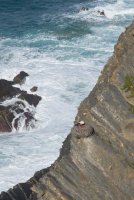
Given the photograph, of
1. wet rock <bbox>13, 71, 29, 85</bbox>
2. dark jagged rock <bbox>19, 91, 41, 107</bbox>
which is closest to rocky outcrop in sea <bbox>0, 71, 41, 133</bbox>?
dark jagged rock <bbox>19, 91, 41, 107</bbox>

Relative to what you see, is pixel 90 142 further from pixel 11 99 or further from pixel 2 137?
pixel 11 99

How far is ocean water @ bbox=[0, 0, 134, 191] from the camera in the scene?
4153 cm

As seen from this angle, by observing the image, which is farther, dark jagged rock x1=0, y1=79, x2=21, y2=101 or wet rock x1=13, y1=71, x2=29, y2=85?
wet rock x1=13, y1=71, x2=29, y2=85

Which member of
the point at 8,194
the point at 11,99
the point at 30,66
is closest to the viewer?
the point at 8,194

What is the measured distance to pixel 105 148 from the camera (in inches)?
990

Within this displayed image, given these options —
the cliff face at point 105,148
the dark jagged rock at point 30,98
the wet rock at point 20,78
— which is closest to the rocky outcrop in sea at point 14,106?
the dark jagged rock at point 30,98

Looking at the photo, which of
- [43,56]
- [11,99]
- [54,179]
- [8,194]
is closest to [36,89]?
[11,99]

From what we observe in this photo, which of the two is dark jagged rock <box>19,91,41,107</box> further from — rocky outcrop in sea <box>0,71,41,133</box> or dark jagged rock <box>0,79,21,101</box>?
dark jagged rock <box>0,79,21,101</box>

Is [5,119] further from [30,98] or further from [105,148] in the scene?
[105,148]

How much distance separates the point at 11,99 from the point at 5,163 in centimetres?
958

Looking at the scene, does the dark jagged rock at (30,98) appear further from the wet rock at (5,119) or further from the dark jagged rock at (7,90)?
the wet rock at (5,119)

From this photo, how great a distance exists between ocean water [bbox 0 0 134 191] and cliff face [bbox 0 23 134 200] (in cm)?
1199

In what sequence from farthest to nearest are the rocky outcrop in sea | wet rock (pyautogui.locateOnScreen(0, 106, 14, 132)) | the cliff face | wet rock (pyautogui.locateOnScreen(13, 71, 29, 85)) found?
wet rock (pyautogui.locateOnScreen(13, 71, 29, 85)), the rocky outcrop in sea, wet rock (pyautogui.locateOnScreen(0, 106, 14, 132)), the cliff face

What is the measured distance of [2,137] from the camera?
147ft
